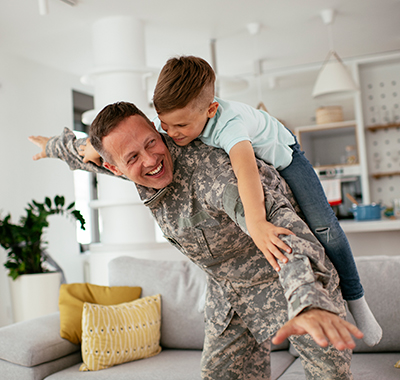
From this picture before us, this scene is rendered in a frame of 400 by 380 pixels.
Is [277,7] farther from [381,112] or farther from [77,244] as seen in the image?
[77,244]

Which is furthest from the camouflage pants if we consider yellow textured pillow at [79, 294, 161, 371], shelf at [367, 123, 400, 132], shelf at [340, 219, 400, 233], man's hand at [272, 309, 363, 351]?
shelf at [367, 123, 400, 132]

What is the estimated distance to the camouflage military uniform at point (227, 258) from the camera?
1.25 meters

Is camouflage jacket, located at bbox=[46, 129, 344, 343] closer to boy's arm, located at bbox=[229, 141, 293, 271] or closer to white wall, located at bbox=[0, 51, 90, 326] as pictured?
boy's arm, located at bbox=[229, 141, 293, 271]

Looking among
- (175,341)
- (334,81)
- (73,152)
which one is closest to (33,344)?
(175,341)

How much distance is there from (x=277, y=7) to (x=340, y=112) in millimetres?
2671

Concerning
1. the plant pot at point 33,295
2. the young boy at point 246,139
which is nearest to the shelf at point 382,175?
the plant pot at point 33,295

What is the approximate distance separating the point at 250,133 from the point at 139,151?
1.15 feet

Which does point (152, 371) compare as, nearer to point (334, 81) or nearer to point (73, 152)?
point (73, 152)

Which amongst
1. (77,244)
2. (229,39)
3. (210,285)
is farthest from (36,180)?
(210,285)

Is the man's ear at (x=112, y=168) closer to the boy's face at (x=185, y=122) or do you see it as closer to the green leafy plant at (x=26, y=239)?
the boy's face at (x=185, y=122)

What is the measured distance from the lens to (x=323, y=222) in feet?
4.42

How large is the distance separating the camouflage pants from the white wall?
3.58 m

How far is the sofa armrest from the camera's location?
2.19 metres

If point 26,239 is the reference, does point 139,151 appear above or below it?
above
